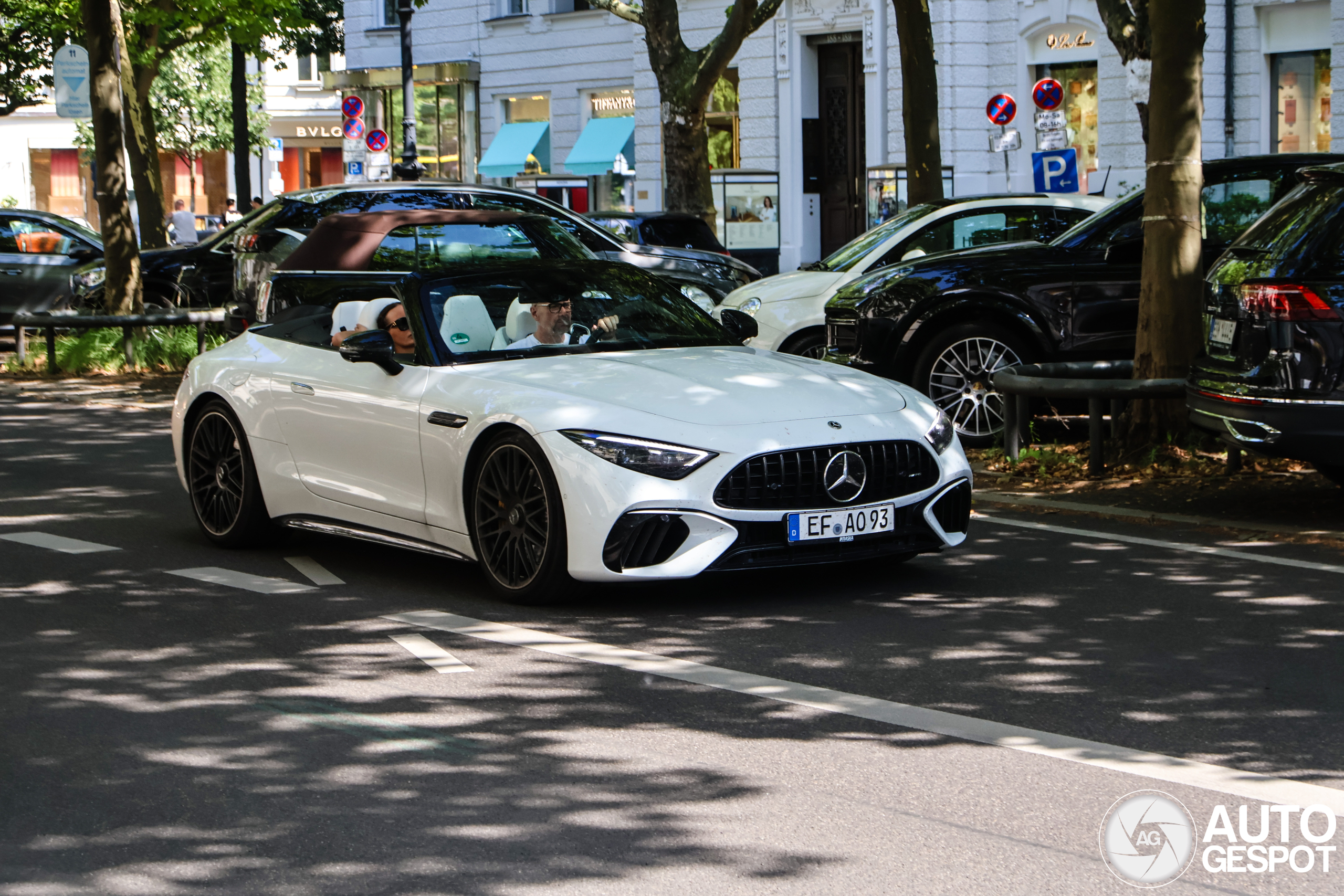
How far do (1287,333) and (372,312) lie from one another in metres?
4.12

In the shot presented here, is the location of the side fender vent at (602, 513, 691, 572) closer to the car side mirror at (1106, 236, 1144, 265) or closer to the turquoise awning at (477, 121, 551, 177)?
the car side mirror at (1106, 236, 1144, 265)

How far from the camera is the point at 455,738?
5.38 meters

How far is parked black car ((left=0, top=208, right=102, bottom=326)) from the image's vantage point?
76.2ft

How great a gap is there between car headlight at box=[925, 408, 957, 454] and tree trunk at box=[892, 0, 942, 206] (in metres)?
9.83

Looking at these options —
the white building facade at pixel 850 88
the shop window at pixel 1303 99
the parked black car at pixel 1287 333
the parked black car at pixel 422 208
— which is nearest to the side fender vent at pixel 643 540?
the parked black car at pixel 1287 333

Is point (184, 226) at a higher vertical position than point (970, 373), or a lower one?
higher

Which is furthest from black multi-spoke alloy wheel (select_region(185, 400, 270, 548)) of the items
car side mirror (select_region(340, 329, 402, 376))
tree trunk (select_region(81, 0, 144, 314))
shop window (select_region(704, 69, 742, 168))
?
shop window (select_region(704, 69, 742, 168))

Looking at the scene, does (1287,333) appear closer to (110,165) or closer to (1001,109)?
(110,165)

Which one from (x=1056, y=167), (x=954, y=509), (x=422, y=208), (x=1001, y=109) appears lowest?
(x=954, y=509)

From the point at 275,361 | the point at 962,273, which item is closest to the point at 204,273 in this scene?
the point at 962,273

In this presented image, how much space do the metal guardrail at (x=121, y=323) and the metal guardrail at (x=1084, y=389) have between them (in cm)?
962

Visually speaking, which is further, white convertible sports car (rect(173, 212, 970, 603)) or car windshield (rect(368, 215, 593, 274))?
car windshield (rect(368, 215, 593, 274))

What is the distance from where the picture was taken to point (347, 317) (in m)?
8.59

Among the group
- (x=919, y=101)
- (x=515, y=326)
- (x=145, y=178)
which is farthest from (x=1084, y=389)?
(x=145, y=178)
